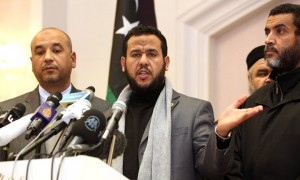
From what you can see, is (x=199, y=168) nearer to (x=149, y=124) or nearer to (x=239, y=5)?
(x=149, y=124)

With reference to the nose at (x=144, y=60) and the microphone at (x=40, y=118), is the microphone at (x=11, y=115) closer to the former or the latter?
the microphone at (x=40, y=118)

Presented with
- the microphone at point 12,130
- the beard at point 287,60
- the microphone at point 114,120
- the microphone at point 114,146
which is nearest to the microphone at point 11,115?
the microphone at point 12,130

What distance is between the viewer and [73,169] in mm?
1805

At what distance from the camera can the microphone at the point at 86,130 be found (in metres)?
2.03

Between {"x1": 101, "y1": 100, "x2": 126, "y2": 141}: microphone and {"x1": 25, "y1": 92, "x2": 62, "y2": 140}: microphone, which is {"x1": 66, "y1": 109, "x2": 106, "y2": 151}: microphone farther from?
{"x1": 25, "y1": 92, "x2": 62, "y2": 140}: microphone

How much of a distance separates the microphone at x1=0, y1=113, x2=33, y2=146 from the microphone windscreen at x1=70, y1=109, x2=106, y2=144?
1.14ft

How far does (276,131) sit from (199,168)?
1.43ft

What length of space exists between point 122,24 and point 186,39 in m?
0.59

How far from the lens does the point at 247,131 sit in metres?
3.03

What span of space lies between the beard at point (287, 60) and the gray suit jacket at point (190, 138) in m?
0.44

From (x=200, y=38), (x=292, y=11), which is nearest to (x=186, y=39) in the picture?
(x=200, y=38)

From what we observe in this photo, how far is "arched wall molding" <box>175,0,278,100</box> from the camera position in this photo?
16.2 ft

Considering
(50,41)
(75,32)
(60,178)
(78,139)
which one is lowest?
(60,178)

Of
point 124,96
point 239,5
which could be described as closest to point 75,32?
point 239,5
